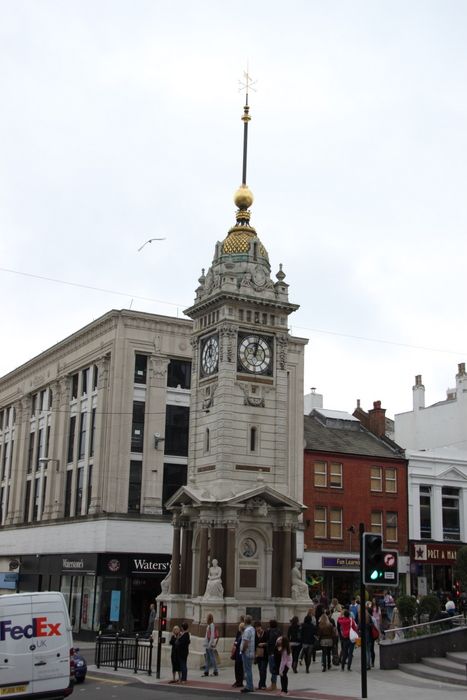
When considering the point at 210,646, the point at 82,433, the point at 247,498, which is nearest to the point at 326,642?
the point at 210,646

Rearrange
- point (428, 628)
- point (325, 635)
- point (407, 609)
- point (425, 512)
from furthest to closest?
1. point (425, 512)
2. point (407, 609)
3. point (428, 628)
4. point (325, 635)

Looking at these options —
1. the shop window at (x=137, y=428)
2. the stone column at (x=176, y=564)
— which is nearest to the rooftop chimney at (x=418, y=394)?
the shop window at (x=137, y=428)

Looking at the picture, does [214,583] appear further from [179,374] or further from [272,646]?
[179,374]

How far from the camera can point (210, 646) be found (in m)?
27.9

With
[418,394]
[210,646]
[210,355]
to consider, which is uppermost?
[418,394]

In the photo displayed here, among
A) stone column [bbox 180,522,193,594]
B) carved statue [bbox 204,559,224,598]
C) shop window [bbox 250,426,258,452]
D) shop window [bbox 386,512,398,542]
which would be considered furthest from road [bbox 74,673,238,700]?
shop window [bbox 386,512,398,542]

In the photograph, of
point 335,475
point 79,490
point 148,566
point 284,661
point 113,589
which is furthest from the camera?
point 335,475

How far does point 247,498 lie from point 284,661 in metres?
8.38

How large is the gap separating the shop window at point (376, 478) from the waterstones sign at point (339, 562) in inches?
197

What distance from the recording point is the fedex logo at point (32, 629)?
1925 cm

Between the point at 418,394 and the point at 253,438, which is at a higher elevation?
the point at 418,394

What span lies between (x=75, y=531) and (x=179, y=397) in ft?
33.5

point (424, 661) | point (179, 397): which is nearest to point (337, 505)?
point (179, 397)

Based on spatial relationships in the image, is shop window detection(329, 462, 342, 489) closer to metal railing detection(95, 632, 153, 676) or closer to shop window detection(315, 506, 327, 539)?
shop window detection(315, 506, 327, 539)
